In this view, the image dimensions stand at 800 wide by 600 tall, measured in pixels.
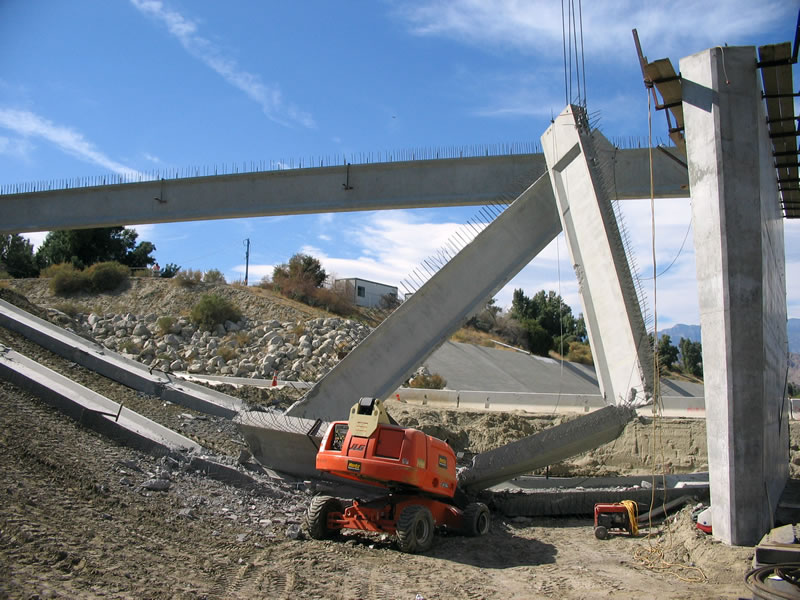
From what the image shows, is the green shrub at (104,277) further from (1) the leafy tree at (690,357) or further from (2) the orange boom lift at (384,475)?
(1) the leafy tree at (690,357)

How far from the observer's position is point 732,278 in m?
8.39

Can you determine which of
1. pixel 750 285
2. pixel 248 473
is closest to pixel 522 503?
pixel 248 473

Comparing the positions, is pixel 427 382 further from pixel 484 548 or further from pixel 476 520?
pixel 484 548

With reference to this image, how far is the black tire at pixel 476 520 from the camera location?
10.1 metres

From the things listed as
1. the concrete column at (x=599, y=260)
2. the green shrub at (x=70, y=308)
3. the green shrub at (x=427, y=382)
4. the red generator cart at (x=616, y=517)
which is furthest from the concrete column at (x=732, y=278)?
the green shrub at (x=70, y=308)

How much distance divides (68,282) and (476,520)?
33.7 metres

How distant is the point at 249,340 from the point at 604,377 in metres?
20.3

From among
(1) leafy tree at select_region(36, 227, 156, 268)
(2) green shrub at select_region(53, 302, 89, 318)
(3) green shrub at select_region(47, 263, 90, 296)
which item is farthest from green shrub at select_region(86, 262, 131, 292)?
(1) leafy tree at select_region(36, 227, 156, 268)

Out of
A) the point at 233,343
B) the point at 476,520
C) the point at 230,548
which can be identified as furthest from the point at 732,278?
the point at 233,343

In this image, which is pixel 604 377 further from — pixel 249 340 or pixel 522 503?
pixel 249 340

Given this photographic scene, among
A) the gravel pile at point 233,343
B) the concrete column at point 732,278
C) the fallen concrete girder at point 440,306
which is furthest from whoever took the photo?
the gravel pile at point 233,343

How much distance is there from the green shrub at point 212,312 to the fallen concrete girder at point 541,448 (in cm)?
2337

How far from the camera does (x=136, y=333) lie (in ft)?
102

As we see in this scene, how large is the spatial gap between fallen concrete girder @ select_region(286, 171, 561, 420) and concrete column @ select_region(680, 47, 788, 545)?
22.4 ft
